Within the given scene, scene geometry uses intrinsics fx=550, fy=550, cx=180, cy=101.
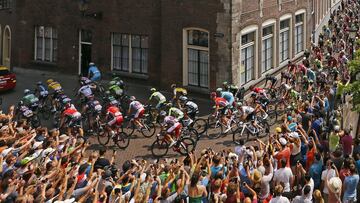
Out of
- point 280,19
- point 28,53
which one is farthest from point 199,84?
point 28,53

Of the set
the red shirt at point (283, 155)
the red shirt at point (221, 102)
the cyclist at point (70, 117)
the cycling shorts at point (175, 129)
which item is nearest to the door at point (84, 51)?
the cyclist at point (70, 117)

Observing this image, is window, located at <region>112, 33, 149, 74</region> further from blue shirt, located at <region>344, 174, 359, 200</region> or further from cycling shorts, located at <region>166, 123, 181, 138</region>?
blue shirt, located at <region>344, 174, 359, 200</region>

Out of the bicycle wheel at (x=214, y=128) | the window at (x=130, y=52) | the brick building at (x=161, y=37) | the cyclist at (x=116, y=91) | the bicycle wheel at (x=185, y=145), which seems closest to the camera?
the bicycle wheel at (x=185, y=145)

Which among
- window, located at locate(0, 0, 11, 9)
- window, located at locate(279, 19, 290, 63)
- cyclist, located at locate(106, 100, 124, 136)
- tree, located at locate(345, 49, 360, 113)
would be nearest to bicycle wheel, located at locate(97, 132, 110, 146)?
cyclist, located at locate(106, 100, 124, 136)

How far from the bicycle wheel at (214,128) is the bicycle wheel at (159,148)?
9.87 ft

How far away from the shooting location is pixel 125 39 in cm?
3020

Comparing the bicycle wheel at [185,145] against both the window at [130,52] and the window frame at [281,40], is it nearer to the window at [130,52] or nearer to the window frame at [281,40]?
the window at [130,52]

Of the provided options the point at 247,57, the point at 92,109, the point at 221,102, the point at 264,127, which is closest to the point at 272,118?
the point at 264,127

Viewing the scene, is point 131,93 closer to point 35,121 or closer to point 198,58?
point 198,58

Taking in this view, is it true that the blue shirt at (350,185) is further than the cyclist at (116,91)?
No

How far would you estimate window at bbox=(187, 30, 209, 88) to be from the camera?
27.0m

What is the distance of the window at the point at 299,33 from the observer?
119 ft

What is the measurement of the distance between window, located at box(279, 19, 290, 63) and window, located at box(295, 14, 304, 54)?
6.70 ft

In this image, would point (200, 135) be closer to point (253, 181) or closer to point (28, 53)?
point (253, 181)
